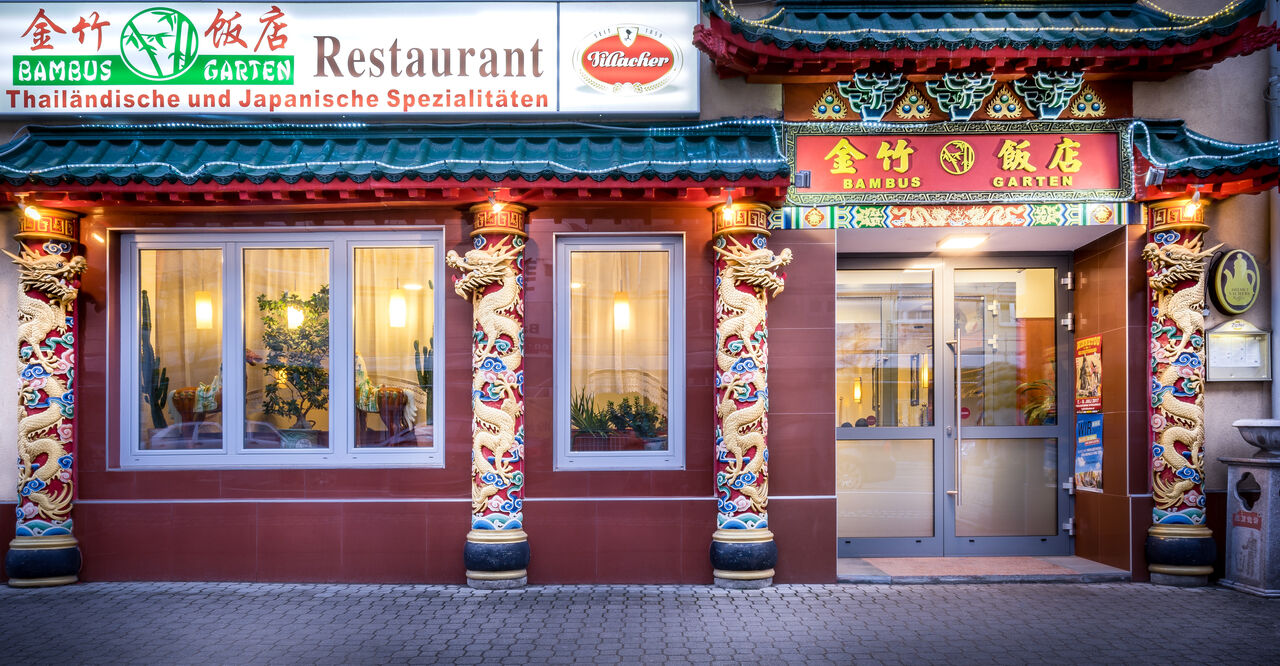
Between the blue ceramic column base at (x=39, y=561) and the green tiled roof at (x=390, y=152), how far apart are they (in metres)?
3.01

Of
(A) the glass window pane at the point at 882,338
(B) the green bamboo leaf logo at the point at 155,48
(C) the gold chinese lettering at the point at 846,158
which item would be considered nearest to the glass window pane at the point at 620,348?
(C) the gold chinese lettering at the point at 846,158

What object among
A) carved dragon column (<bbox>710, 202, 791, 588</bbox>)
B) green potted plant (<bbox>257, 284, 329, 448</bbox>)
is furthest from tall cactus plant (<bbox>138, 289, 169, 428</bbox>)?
carved dragon column (<bbox>710, 202, 791, 588</bbox>)

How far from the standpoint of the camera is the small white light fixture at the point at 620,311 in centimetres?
766

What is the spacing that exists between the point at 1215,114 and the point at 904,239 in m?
2.98

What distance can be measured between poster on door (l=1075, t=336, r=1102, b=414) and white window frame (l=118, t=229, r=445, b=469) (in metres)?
6.14

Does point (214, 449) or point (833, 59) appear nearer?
point (833, 59)

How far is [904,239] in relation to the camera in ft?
26.1

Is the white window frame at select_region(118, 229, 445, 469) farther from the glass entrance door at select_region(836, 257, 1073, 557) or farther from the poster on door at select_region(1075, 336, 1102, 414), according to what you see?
the poster on door at select_region(1075, 336, 1102, 414)

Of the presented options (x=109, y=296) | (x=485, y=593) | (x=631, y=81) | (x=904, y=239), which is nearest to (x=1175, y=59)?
(x=904, y=239)

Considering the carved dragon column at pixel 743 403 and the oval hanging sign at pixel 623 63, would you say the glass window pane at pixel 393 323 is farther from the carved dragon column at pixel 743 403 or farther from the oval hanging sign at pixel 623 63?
the carved dragon column at pixel 743 403

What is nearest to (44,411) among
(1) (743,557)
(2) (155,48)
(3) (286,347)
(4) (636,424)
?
(3) (286,347)

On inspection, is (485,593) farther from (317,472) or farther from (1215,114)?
(1215,114)

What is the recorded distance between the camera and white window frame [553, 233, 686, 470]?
24.6 feet

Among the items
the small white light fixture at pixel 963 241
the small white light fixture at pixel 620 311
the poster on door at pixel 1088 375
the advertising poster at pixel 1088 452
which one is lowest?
the advertising poster at pixel 1088 452
